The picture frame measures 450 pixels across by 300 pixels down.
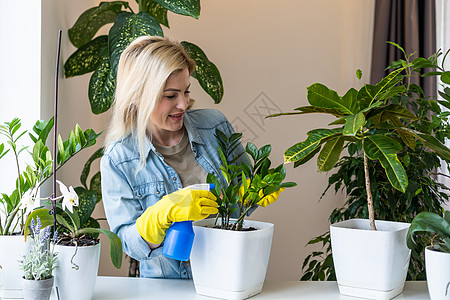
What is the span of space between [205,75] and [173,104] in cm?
59

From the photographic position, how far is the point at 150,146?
5.39 feet

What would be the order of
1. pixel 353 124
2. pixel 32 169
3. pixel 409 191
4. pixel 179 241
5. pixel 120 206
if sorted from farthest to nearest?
pixel 409 191 → pixel 120 206 → pixel 32 169 → pixel 179 241 → pixel 353 124

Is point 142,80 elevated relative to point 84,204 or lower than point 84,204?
elevated

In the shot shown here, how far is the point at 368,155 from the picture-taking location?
3.68ft

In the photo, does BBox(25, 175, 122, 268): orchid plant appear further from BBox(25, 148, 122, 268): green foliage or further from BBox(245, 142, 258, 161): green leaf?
BBox(245, 142, 258, 161): green leaf

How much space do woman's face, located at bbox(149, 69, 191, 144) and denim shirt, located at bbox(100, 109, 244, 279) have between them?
87mm

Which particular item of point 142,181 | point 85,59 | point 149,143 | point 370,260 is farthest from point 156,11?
point 370,260

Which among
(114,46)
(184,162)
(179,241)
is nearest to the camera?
(179,241)

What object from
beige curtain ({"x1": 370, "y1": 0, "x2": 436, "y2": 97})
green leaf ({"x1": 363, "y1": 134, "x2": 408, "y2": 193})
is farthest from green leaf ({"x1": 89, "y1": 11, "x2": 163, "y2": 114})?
beige curtain ({"x1": 370, "y1": 0, "x2": 436, "y2": 97})

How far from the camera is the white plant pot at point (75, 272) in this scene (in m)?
1.13

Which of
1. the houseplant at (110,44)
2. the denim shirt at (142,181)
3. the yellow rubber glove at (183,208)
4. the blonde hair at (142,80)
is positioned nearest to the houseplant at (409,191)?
the denim shirt at (142,181)

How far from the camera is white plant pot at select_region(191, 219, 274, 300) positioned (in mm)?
1146

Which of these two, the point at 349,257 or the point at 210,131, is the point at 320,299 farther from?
the point at 210,131

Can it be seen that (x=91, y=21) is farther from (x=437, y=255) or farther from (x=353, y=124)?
(x=437, y=255)
